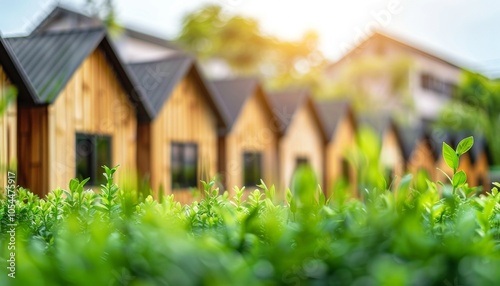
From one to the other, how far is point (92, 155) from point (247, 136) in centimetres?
699

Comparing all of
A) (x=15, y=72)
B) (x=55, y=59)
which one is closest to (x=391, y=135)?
(x=55, y=59)

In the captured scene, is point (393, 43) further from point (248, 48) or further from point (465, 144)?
point (465, 144)

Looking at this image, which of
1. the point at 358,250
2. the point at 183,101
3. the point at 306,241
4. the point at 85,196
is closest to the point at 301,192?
the point at 306,241

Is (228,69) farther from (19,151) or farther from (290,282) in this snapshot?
(290,282)

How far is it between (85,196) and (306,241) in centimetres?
178

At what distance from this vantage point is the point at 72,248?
1.55 m

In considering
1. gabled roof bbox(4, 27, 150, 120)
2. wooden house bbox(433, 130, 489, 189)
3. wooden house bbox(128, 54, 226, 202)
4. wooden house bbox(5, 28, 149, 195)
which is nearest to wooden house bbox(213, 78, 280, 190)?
wooden house bbox(128, 54, 226, 202)

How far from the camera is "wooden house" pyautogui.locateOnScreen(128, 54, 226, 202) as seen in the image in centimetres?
1571

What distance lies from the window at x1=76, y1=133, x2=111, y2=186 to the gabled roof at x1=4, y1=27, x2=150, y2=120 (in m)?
1.17

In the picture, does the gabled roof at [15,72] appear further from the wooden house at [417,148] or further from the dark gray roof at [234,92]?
the wooden house at [417,148]

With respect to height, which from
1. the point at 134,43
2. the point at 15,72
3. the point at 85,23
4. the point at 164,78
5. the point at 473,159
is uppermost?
the point at 85,23

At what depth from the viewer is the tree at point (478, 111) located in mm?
36250

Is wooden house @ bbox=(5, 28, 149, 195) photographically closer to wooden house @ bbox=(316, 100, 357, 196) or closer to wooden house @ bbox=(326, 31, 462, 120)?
wooden house @ bbox=(316, 100, 357, 196)

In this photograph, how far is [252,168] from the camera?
19.9 metres
